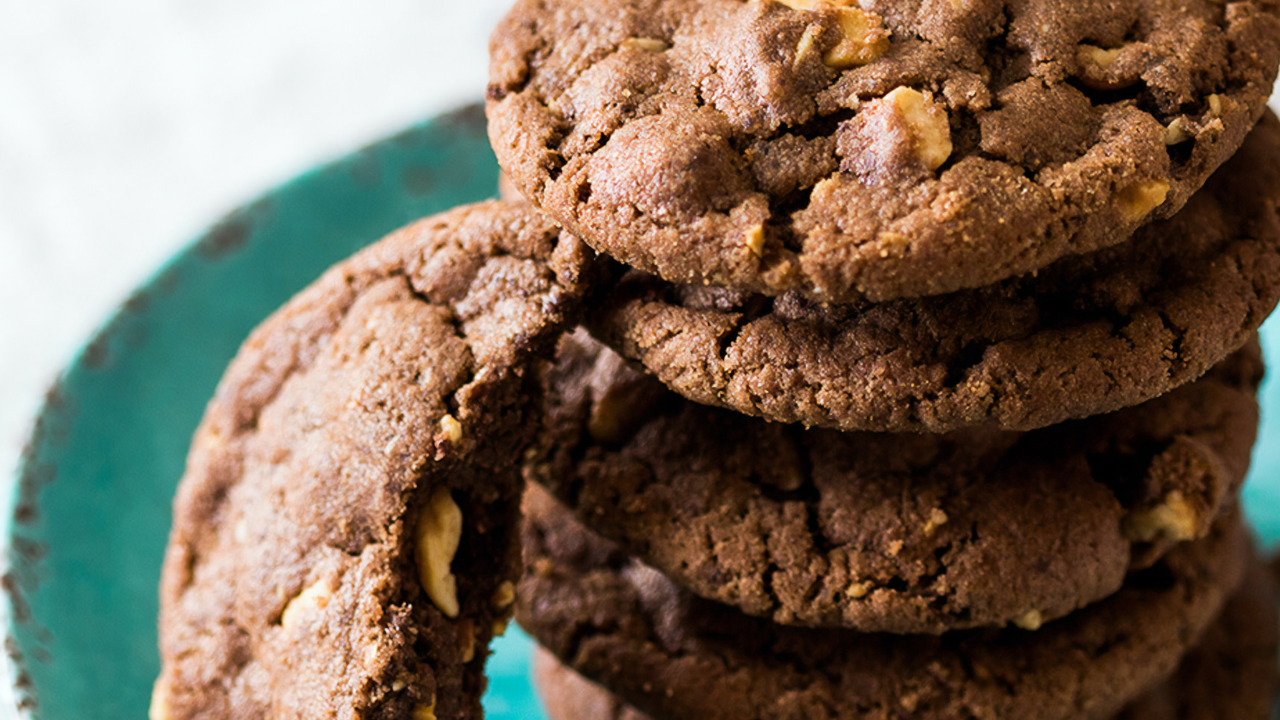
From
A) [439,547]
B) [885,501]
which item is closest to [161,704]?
[439,547]

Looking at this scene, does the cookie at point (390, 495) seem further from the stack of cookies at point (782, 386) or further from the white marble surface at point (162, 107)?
the white marble surface at point (162, 107)

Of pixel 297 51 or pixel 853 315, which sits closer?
pixel 853 315

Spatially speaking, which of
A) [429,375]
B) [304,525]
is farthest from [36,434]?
[429,375]

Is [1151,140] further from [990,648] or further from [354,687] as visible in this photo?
[354,687]

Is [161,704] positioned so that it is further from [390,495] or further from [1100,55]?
[1100,55]

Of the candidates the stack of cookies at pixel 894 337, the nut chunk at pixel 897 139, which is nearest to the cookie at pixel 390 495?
the stack of cookies at pixel 894 337

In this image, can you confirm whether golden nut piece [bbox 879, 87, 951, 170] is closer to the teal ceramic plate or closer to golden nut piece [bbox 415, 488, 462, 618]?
golden nut piece [bbox 415, 488, 462, 618]
